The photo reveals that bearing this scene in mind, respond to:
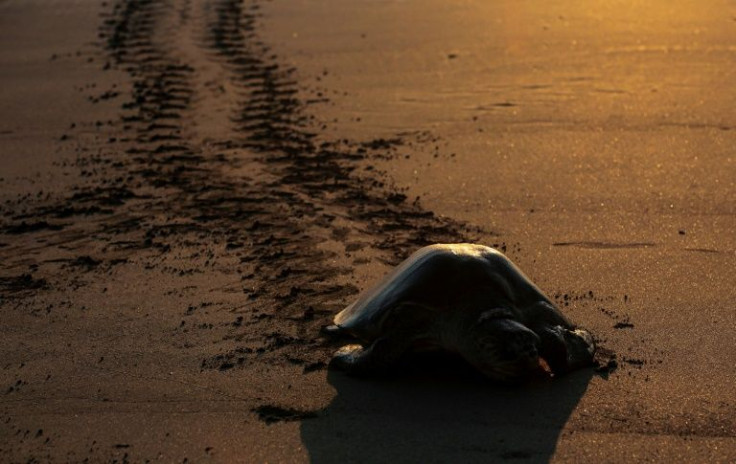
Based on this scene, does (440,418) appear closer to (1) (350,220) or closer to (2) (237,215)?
(1) (350,220)

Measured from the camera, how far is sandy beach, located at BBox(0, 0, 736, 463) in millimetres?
3133

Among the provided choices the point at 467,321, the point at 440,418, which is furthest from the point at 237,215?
the point at 440,418

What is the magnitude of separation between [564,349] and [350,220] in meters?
1.76

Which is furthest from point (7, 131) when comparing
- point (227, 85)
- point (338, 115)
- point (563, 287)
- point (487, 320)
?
point (487, 320)

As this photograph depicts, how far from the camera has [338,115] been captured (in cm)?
660

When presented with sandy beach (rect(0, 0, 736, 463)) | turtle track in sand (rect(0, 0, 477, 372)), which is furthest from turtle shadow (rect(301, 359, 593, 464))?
turtle track in sand (rect(0, 0, 477, 372))

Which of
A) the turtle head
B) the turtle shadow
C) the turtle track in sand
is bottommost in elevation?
the turtle track in sand

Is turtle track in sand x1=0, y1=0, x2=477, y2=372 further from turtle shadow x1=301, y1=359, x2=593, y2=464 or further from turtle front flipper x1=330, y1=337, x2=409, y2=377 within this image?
turtle shadow x1=301, y1=359, x2=593, y2=464

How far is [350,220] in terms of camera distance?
16.1ft

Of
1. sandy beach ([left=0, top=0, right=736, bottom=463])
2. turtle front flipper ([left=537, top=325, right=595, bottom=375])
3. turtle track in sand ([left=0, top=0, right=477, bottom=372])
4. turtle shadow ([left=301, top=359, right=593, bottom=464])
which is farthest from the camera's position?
turtle track in sand ([left=0, top=0, right=477, bottom=372])

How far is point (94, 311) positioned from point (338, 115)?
9.32 feet

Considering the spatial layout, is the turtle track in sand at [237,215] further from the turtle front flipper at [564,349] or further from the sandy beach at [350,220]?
the turtle front flipper at [564,349]

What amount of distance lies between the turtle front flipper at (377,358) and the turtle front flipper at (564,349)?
414mm

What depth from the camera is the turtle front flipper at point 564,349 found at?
331 cm
